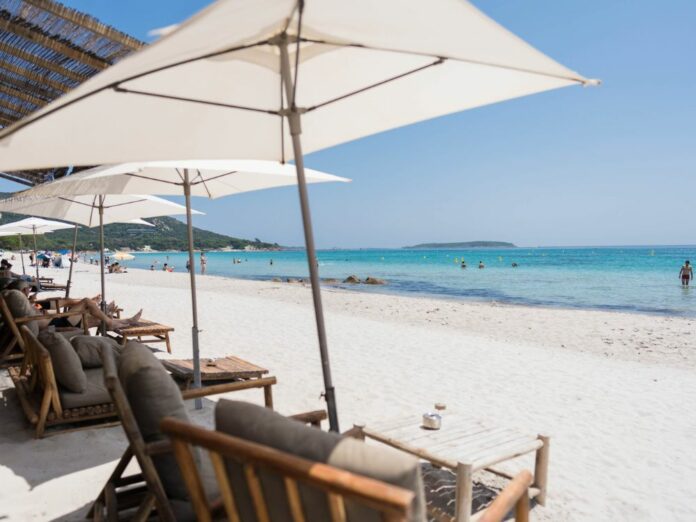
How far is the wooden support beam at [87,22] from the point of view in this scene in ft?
14.4

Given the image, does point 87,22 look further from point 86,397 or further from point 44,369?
point 86,397

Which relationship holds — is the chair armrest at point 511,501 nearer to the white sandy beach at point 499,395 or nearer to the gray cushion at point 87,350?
the white sandy beach at point 499,395

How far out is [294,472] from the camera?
1.21 m

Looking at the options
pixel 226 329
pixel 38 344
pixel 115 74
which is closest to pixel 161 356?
pixel 226 329

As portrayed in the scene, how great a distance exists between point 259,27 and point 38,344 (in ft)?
10.1

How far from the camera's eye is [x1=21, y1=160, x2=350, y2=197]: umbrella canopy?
4262 mm

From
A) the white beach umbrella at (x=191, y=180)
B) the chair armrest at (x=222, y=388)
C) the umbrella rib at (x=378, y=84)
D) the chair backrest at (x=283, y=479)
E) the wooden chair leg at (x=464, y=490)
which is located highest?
the umbrella rib at (x=378, y=84)

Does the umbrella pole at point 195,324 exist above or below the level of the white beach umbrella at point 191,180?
below

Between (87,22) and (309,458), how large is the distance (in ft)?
15.7

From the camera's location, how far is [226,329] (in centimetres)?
1011

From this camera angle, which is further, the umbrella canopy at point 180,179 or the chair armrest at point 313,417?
the umbrella canopy at point 180,179

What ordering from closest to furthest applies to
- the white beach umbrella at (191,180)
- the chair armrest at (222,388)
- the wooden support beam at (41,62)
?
the chair armrest at (222,388)
the white beach umbrella at (191,180)
the wooden support beam at (41,62)

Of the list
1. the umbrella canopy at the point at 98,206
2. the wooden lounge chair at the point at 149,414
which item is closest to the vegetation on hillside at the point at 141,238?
the umbrella canopy at the point at 98,206

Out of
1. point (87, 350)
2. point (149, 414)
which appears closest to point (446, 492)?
point (149, 414)
